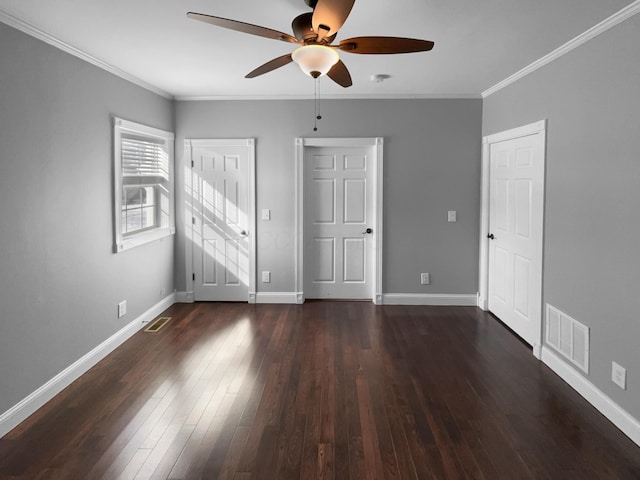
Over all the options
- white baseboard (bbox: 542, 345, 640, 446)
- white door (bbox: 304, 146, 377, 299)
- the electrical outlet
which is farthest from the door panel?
the electrical outlet

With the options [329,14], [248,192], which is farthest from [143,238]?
[329,14]

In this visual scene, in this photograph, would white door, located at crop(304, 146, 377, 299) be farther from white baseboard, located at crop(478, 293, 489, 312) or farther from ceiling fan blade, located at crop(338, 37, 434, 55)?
ceiling fan blade, located at crop(338, 37, 434, 55)

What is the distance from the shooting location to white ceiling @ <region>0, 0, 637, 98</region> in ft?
9.24

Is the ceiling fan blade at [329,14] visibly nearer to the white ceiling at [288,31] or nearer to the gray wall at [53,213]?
the white ceiling at [288,31]

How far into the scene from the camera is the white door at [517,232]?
13.6ft

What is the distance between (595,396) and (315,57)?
274 centimetres

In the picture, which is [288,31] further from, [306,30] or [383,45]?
[383,45]

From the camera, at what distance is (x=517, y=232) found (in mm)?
4684

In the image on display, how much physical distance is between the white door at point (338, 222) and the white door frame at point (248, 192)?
62 centimetres

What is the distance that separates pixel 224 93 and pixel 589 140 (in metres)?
3.77

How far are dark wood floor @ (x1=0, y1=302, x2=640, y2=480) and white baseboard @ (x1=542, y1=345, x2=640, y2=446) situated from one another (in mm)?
55

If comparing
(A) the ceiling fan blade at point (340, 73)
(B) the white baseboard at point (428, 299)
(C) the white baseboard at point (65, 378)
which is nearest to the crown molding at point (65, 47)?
(A) the ceiling fan blade at point (340, 73)

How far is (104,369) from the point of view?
12.6ft

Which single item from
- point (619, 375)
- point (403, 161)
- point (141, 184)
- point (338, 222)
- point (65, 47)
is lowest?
point (619, 375)
